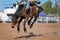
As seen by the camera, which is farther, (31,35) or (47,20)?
(47,20)

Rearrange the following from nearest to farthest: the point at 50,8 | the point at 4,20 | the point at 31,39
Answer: the point at 31,39 < the point at 4,20 < the point at 50,8

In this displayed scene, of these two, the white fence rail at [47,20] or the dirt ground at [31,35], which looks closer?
the dirt ground at [31,35]

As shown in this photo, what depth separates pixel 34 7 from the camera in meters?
11.2

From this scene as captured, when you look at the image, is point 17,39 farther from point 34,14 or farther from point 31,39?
point 34,14

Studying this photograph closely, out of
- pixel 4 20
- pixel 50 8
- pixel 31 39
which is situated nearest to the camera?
pixel 31 39

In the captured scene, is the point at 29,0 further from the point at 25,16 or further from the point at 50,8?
the point at 50,8

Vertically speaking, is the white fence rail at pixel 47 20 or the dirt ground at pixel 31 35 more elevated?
the dirt ground at pixel 31 35

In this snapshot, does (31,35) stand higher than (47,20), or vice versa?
(31,35)

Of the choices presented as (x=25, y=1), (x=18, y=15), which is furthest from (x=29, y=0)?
(x=18, y=15)

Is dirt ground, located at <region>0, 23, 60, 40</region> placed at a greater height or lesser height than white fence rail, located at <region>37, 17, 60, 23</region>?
greater

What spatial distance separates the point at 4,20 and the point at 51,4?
44.9 meters

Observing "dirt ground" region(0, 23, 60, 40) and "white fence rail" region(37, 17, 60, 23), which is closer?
"dirt ground" region(0, 23, 60, 40)

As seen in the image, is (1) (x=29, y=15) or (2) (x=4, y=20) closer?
(1) (x=29, y=15)

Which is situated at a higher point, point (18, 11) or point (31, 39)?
point (18, 11)
